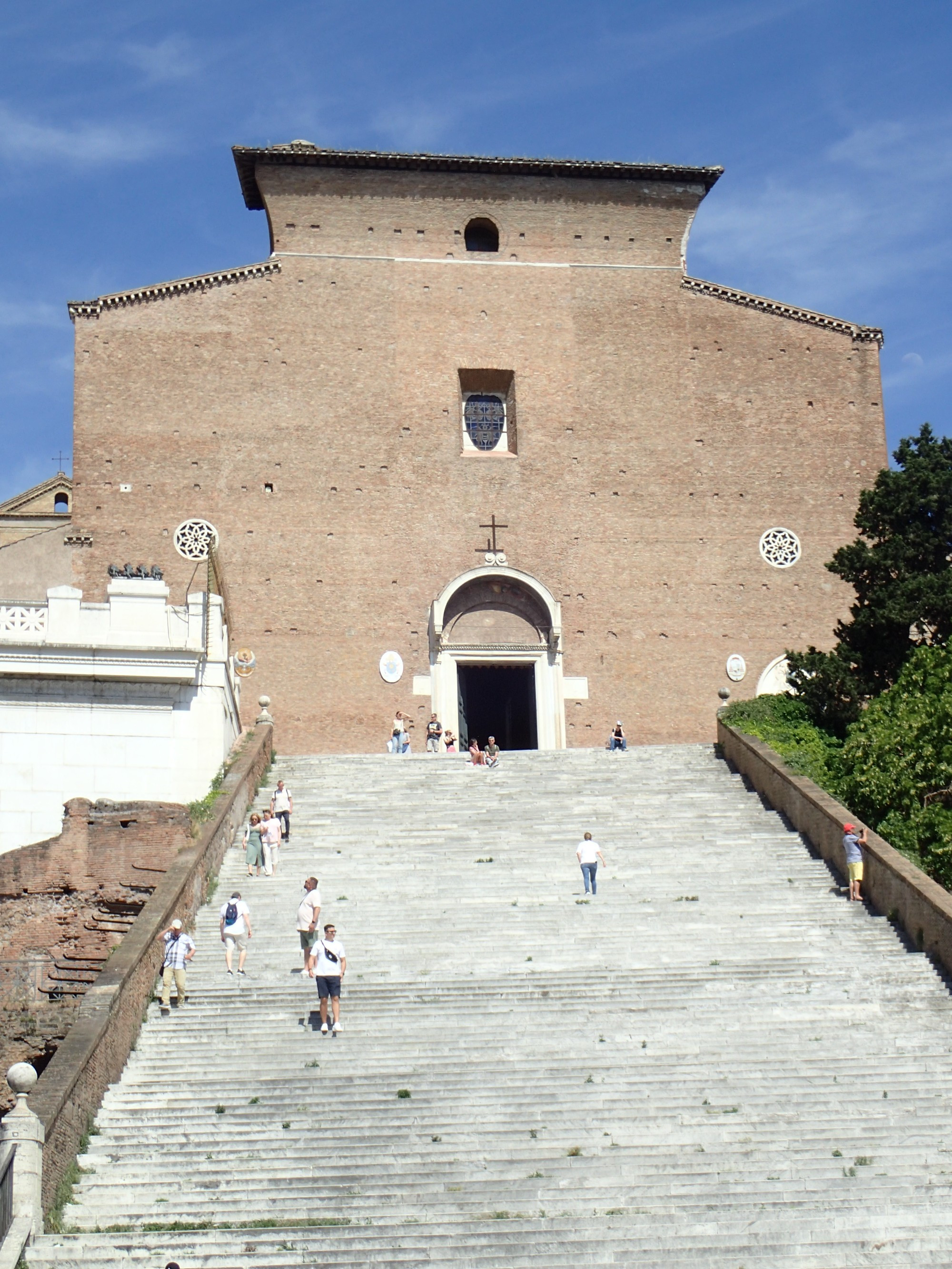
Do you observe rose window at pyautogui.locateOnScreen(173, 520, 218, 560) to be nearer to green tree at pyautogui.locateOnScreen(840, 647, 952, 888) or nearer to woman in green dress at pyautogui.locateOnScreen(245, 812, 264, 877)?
woman in green dress at pyautogui.locateOnScreen(245, 812, 264, 877)

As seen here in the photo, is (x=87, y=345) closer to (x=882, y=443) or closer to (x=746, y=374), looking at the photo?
(x=746, y=374)

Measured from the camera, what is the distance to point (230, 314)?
2928cm

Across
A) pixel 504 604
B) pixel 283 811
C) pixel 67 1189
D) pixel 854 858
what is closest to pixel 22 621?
pixel 283 811

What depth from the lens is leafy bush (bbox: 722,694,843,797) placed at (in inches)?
871

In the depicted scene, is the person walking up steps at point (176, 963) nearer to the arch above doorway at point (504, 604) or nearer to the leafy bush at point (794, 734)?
Result: the leafy bush at point (794, 734)

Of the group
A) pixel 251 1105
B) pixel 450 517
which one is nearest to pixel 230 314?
pixel 450 517

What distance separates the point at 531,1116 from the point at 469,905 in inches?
181

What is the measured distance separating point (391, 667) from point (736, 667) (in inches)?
241

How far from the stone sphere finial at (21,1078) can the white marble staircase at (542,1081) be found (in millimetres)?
892

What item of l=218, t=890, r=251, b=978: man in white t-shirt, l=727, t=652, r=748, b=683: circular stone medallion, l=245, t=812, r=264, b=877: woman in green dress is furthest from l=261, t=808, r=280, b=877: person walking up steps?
l=727, t=652, r=748, b=683: circular stone medallion

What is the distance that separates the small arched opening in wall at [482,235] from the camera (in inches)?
1204

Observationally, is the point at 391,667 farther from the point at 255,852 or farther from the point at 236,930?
the point at 236,930

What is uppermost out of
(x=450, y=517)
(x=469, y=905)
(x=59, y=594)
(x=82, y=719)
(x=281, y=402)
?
(x=281, y=402)

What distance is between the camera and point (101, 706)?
65.7ft
